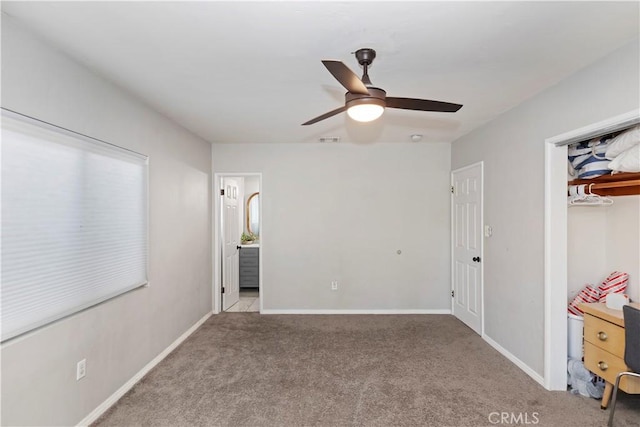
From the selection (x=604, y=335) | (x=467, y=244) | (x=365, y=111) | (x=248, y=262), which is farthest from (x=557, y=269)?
(x=248, y=262)

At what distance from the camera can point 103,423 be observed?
7.07 feet

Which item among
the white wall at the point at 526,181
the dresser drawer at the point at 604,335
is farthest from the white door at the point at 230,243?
the dresser drawer at the point at 604,335

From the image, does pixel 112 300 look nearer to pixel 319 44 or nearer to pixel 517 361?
pixel 319 44

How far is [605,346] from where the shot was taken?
2.27 meters

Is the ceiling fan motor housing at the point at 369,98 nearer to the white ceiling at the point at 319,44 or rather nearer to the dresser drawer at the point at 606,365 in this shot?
the white ceiling at the point at 319,44

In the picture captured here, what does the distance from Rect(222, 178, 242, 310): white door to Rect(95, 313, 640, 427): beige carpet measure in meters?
1.06

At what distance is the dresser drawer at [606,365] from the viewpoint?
214 centimetres

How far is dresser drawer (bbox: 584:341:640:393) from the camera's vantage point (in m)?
2.14

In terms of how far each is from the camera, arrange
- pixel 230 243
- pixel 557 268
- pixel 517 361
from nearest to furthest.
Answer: pixel 557 268, pixel 517 361, pixel 230 243

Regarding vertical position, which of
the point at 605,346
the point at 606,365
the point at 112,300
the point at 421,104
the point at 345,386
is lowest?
the point at 345,386

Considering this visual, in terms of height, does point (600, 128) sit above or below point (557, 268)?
above

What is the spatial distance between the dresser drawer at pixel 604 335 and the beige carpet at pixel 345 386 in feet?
1.53

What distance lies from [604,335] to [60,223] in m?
3.80

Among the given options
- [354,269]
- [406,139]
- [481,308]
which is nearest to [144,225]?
[354,269]
